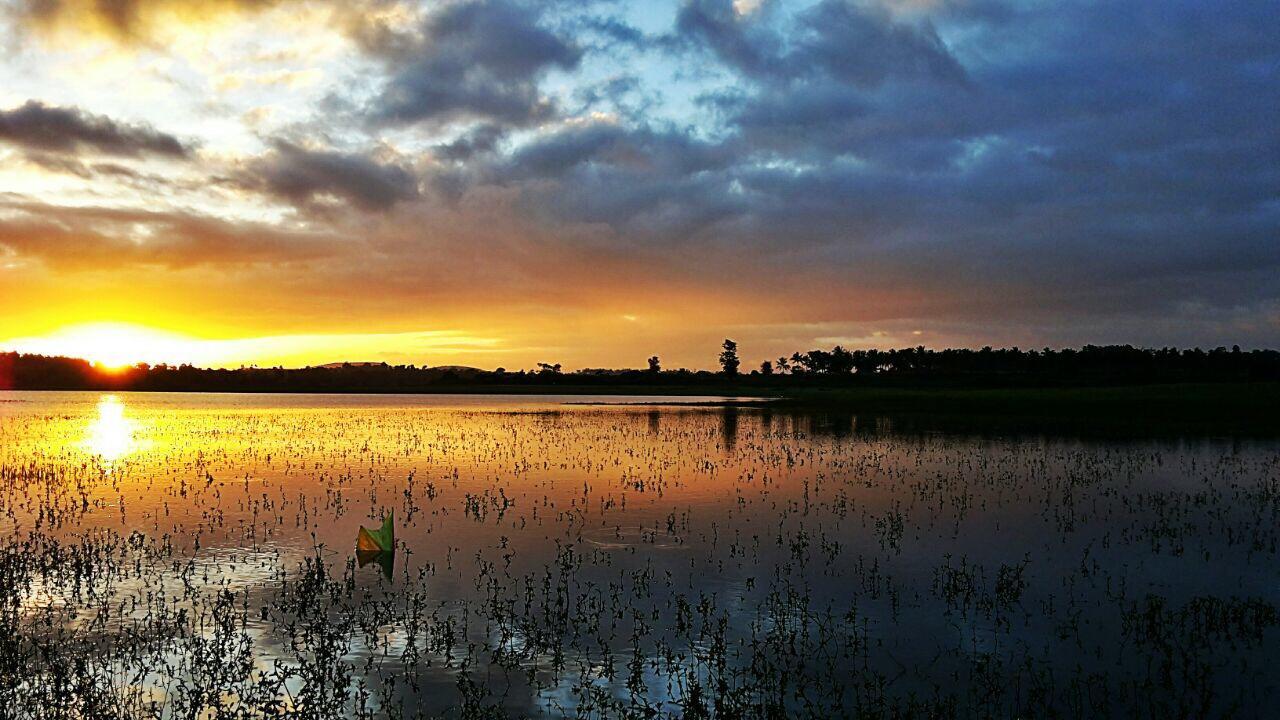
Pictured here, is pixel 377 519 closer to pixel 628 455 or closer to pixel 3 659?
pixel 3 659

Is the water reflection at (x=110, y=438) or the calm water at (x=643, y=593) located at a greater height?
the water reflection at (x=110, y=438)

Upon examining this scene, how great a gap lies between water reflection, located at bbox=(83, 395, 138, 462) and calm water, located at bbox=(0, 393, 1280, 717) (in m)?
7.00

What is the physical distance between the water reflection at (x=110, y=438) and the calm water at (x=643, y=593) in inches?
276

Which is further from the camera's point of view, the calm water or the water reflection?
the water reflection

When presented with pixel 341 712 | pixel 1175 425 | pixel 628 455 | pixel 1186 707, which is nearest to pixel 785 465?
pixel 628 455

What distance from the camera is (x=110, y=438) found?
48.1 metres

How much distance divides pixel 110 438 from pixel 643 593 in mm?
47855

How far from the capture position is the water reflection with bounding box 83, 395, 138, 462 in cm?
3941

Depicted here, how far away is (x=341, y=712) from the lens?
31.1ft

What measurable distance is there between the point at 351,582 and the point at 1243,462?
39726 mm

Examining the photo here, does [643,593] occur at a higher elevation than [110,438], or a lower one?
lower

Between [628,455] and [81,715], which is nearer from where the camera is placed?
[81,715]

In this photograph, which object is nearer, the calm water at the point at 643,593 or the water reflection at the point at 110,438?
the calm water at the point at 643,593

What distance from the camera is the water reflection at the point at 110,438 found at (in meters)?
39.4
